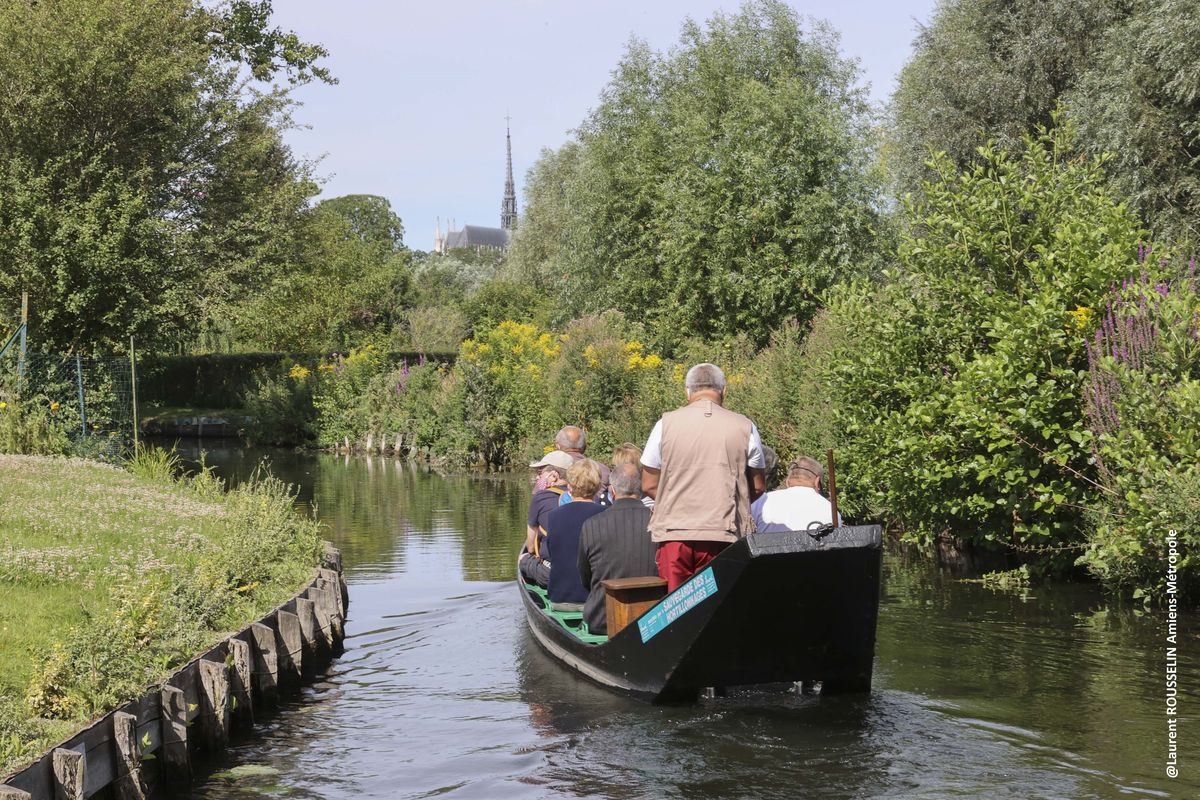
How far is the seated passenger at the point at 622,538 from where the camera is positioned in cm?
938

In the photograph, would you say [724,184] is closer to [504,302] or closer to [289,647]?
[289,647]

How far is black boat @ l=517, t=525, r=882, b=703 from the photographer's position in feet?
26.2

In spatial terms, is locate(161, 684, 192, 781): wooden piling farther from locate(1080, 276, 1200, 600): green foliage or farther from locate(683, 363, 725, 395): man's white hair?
locate(1080, 276, 1200, 600): green foliage

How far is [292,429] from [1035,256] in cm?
3155

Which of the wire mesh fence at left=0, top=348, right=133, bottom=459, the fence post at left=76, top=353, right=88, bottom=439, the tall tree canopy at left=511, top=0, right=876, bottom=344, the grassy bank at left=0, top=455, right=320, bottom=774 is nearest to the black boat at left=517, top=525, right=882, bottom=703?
the grassy bank at left=0, top=455, right=320, bottom=774

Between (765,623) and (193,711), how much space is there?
365 centimetres

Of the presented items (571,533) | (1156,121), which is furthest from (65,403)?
(1156,121)

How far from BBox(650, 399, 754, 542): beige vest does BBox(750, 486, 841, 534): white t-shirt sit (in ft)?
1.63

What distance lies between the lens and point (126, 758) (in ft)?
23.1

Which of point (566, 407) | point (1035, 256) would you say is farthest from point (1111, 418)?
point (566, 407)

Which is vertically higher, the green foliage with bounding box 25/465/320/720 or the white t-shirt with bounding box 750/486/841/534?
the white t-shirt with bounding box 750/486/841/534

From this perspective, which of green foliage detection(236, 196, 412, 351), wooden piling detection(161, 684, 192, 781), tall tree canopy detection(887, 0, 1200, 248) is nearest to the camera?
A: wooden piling detection(161, 684, 192, 781)

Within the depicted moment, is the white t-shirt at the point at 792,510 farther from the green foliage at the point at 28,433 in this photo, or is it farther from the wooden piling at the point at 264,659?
the green foliage at the point at 28,433

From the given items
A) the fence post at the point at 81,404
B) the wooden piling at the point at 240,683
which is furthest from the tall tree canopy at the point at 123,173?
the wooden piling at the point at 240,683
